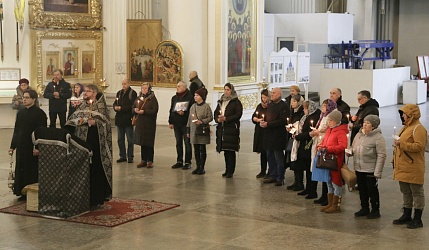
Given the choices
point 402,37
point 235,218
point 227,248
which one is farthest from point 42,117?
point 402,37

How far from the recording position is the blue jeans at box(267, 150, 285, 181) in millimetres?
12641

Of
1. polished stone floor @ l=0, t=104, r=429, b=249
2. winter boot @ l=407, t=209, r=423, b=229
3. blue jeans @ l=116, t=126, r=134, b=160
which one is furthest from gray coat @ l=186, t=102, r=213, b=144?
winter boot @ l=407, t=209, r=423, b=229

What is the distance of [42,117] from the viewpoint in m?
11.4

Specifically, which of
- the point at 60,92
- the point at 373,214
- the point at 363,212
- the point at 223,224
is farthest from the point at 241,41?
the point at 223,224

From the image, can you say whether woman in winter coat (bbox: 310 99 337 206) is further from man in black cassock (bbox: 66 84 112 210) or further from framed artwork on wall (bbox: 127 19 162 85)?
framed artwork on wall (bbox: 127 19 162 85)

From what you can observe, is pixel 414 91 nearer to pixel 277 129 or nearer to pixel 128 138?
pixel 128 138

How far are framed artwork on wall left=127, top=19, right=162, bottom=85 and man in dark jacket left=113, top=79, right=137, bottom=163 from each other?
22.4 feet

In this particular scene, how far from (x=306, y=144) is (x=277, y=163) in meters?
1.08

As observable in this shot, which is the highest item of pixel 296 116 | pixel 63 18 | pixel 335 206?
pixel 63 18

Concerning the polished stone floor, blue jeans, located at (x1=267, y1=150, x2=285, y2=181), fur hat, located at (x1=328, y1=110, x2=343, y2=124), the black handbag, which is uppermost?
fur hat, located at (x1=328, y1=110, x2=343, y2=124)

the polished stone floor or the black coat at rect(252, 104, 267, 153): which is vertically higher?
the black coat at rect(252, 104, 267, 153)

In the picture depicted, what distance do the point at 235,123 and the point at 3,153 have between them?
220 inches

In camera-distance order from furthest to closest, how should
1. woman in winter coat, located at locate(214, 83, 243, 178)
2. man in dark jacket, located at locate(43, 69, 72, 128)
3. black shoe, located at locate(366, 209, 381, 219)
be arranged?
1. man in dark jacket, located at locate(43, 69, 72, 128)
2. woman in winter coat, located at locate(214, 83, 243, 178)
3. black shoe, located at locate(366, 209, 381, 219)

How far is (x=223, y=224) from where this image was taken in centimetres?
1006
